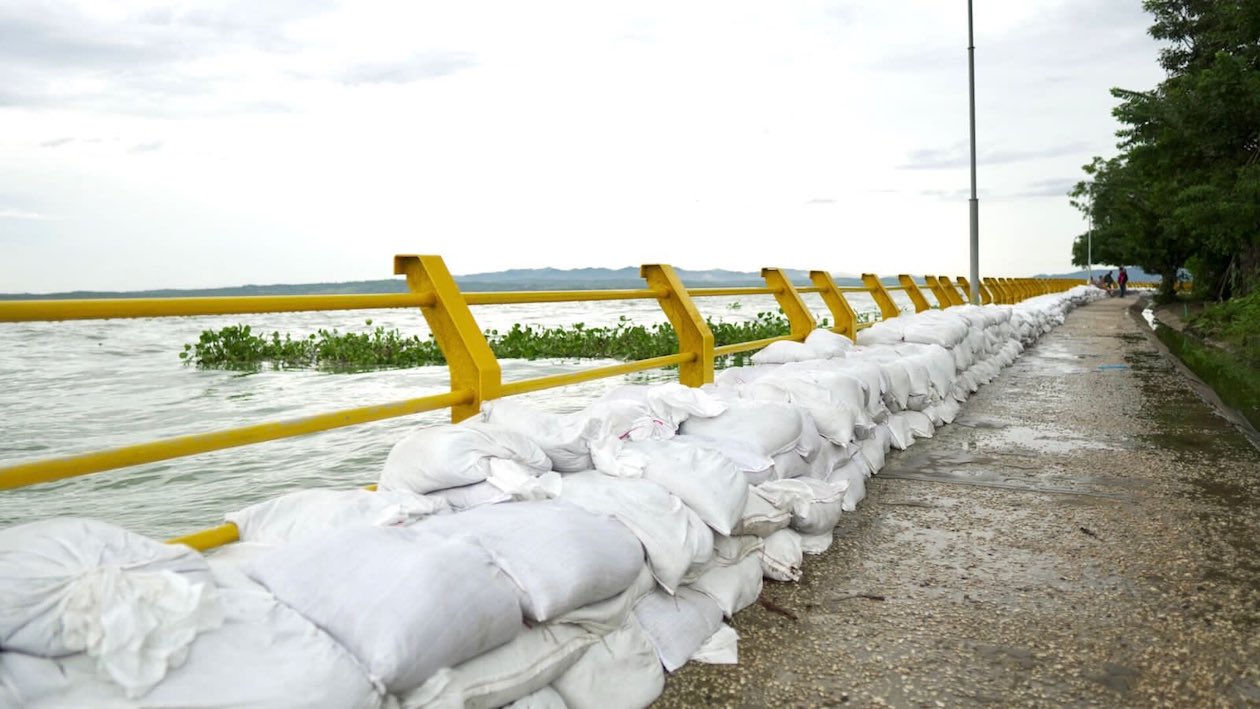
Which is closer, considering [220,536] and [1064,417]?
[220,536]

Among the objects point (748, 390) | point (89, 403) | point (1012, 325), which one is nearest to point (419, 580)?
point (748, 390)

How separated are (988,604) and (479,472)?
1.68 m

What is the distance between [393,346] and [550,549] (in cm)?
1218

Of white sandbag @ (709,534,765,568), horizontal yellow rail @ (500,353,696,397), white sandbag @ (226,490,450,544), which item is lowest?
white sandbag @ (709,534,765,568)

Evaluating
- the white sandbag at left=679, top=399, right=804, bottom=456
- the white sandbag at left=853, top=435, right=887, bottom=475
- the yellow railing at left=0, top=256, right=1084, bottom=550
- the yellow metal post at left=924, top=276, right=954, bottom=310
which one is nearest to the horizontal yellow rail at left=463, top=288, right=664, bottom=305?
the yellow railing at left=0, top=256, right=1084, bottom=550

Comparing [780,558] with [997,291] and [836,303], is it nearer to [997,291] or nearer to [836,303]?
[836,303]

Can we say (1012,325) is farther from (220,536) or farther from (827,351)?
(220,536)

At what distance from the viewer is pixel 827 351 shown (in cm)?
585

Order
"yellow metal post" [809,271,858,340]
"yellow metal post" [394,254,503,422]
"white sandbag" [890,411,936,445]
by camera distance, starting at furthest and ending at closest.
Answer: "yellow metal post" [809,271,858,340] < "white sandbag" [890,411,936,445] < "yellow metal post" [394,254,503,422]

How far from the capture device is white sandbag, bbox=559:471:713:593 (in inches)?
97.2

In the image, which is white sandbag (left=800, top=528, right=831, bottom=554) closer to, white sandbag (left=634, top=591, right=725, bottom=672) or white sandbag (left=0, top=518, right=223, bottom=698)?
white sandbag (left=634, top=591, right=725, bottom=672)

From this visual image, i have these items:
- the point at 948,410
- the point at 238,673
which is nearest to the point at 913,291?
the point at 948,410

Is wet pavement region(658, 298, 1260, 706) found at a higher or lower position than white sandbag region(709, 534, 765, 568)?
lower

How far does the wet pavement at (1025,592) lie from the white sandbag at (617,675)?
0.21 feet
